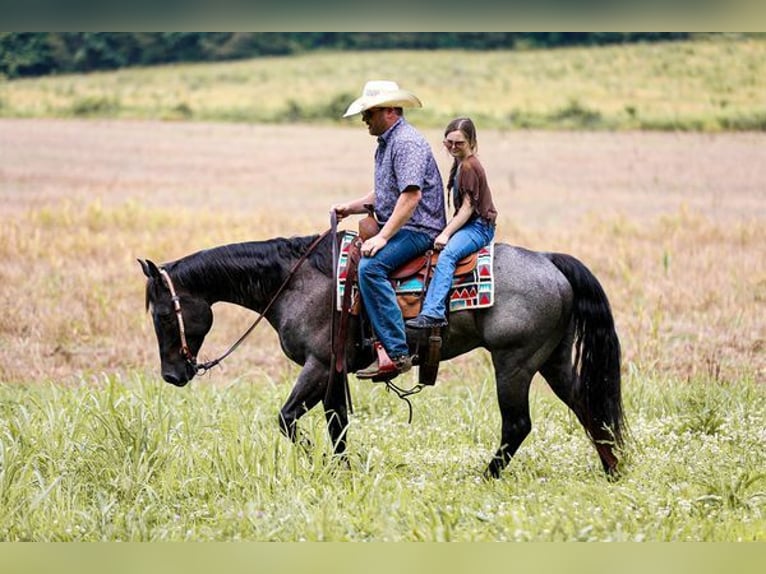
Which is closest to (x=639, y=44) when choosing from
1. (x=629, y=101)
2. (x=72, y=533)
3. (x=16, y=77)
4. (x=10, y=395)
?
(x=629, y=101)

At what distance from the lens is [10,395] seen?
21.8 feet

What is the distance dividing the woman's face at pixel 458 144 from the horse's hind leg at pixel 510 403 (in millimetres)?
910

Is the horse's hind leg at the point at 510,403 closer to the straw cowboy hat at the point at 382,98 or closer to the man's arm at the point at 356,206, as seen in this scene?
the man's arm at the point at 356,206

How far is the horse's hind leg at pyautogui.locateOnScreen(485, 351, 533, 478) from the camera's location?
17.0 feet

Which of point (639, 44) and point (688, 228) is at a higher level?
point (639, 44)

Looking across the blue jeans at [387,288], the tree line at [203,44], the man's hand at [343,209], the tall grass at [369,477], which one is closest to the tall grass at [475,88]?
the tree line at [203,44]

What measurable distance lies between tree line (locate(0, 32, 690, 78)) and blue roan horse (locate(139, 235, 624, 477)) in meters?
3.64

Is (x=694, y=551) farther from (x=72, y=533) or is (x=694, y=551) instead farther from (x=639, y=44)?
(x=639, y=44)

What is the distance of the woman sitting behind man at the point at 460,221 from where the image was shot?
4.93m

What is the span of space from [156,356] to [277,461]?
2802 millimetres

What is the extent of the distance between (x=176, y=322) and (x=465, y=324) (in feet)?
4.24

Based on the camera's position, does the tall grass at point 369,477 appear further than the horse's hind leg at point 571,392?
No

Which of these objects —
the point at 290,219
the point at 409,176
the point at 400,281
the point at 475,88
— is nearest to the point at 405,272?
the point at 400,281

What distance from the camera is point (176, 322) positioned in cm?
521
